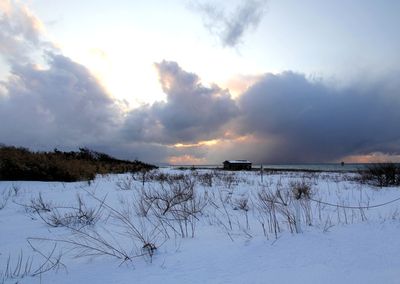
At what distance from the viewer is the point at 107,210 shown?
21.7 feet

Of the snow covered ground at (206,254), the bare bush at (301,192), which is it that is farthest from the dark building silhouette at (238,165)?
the snow covered ground at (206,254)

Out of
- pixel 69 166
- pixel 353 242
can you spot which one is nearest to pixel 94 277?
pixel 353 242

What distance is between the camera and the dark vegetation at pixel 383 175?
47.4 ft

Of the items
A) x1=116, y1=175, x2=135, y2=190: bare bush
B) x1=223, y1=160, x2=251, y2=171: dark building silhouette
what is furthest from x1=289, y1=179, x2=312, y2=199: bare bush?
x1=223, y1=160, x2=251, y2=171: dark building silhouette

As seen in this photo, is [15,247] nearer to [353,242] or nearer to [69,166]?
[353,242]

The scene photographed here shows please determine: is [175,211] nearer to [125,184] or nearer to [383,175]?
[125,184]

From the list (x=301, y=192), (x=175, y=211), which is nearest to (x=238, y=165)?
(x=301, y=192)

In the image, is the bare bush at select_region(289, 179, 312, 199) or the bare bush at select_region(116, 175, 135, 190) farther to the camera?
the bare bush at select_region(116, 175, 135, 190)

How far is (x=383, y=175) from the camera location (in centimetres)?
1509

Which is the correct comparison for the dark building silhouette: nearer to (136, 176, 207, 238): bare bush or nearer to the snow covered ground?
(136, 176, 207, 238): bare bush

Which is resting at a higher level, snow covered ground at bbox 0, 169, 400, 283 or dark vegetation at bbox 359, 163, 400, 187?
dark vegetation at bbox 359, 163, 400, 187

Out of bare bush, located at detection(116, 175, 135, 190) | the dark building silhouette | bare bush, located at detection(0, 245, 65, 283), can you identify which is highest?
the dark building silhouette

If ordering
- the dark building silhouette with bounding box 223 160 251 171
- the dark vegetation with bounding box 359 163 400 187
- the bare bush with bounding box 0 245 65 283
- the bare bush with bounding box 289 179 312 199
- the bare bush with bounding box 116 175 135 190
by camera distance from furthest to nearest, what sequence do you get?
the dark building silhouette with bounding box 223 160 251 171 → the dark vegetation with bounding box 359 163 400 187 → the bare bush with bounding box 116 175 135 190 → the bare bush with bounding box 289 179 312 199 → the bare bush with bounding box 0 245 65 283

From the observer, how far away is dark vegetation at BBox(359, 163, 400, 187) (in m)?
14.4
